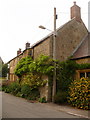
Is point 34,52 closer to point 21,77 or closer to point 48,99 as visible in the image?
point 21,77

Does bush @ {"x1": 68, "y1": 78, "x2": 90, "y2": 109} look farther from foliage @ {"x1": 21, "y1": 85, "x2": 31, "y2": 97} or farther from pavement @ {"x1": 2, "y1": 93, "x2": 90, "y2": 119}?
foliage @ {"x1": 21, "y1": 85, "x2": 31, "y2": 97}

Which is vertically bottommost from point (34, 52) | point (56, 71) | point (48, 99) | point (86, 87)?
point (48, 99)

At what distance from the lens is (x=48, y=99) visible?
1053 cm

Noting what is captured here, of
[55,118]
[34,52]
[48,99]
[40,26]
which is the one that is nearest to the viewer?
[55,118]

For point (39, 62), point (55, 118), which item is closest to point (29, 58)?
point (39, 62)

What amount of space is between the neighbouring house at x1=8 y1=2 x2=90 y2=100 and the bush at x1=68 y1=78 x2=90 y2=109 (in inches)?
61.9

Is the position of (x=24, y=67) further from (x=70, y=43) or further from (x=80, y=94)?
(x=80, y=94)

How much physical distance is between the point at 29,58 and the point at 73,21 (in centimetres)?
719

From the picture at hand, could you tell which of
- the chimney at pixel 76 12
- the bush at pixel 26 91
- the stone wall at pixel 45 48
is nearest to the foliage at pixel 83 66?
the stone wall at pixel 45 48

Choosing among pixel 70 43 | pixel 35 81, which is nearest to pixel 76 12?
pixel 70 43

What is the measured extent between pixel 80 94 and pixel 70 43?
6515 millimetres

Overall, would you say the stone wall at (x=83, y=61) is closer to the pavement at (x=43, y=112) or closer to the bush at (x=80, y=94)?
the bush at (x=80, y=94)

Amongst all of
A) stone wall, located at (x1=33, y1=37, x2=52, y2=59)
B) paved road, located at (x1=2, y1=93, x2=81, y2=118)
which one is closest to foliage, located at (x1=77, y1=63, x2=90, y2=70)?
stone wall, located at (x1=33, y1=37, x2=52, y2=59)

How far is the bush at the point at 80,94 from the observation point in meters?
8.15
